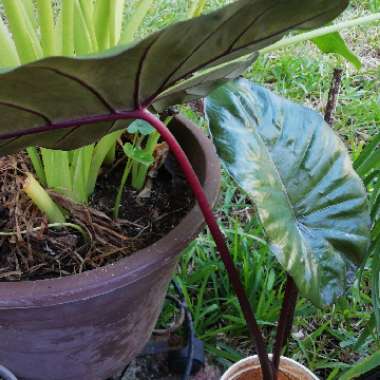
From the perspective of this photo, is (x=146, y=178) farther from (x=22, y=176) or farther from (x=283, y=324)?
(x=283, y=324)

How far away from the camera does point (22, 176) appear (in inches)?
35.1

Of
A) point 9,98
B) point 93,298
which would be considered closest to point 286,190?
point 93,298

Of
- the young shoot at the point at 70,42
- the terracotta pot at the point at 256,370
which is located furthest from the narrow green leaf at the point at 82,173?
the terracotta pot at the point at 256,370

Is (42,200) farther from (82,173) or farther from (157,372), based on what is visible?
(157,372)

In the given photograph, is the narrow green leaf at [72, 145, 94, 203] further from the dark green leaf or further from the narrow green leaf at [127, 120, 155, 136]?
the dark green leaf

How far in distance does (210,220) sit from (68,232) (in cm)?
27

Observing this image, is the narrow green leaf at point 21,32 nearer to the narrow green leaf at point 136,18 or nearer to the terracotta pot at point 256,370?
the narrow green leaf at point 136,18

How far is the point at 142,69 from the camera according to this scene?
49cm

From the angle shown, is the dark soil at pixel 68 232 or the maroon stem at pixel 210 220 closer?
the maroon stem at pixel 210 220

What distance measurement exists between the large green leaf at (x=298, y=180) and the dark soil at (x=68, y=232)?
0.21 metres

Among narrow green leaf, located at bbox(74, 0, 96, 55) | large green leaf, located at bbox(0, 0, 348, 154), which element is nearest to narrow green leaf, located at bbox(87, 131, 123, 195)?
narrow green leaf, located at bbox(74, 0, 96, 55)

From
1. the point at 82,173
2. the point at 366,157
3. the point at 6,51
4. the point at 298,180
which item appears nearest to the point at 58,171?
the point at 82,173

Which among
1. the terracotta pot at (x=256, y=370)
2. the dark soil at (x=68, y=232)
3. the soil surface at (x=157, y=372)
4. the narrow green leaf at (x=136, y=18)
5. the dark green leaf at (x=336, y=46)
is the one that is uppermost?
the narrow green leaf at (x=136, y=18)

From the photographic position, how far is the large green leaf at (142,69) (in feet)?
1.46
